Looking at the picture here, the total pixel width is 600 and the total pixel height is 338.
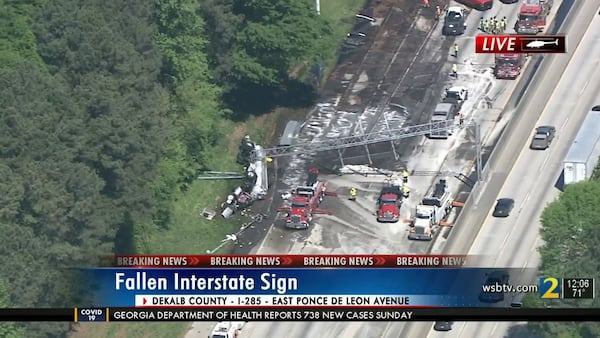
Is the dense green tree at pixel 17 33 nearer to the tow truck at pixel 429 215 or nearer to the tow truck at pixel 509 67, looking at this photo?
the tow truck at pixel 429 215

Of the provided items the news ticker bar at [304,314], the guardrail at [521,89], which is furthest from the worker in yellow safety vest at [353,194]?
the news ticker bar at [304,314]

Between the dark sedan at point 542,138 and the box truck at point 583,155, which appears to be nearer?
the box truck at point 583,155

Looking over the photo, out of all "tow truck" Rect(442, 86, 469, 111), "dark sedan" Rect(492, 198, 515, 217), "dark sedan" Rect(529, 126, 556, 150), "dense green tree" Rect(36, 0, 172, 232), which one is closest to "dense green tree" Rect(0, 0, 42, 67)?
"dense green tree" Rect(36, 0, 172, 232)

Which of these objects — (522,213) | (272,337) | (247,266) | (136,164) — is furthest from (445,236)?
(247,266)

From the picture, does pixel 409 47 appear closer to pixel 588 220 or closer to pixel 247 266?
pixel 588 220

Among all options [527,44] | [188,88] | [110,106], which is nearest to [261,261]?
[527,44]

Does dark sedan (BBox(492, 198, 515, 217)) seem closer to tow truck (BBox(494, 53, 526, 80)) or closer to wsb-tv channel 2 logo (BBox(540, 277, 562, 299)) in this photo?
tow truck (BBox(494, 53, 526, 80))
